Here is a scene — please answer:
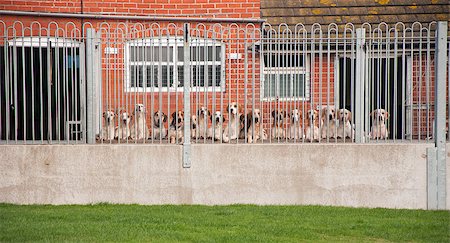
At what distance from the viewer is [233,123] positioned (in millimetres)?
15188

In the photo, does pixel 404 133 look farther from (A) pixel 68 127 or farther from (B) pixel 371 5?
(B) pixel 371 5

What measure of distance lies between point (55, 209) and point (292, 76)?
13.8 feet

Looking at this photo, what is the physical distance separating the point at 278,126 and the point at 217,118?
994 millimetres

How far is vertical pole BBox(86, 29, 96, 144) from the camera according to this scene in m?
14.3

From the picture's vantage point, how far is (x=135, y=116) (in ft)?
47.5

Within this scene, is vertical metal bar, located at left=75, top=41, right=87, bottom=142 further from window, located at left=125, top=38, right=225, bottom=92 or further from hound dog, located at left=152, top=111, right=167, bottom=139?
hound dog, located at left=152, top=111, right=167, bottom=139

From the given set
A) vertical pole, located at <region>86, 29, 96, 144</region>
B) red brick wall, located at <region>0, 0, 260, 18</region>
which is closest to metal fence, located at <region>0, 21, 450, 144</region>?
vertical pole, located at <region>86, 29, 96, 144</region>

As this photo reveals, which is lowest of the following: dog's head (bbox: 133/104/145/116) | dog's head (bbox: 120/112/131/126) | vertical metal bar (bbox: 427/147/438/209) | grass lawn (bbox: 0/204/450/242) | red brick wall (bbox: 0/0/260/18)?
grass lawn (bbox: 0/204/450/242)

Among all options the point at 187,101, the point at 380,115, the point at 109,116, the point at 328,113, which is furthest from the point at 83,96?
the point at 380,115

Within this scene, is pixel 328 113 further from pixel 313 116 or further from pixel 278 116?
pixel 278 116

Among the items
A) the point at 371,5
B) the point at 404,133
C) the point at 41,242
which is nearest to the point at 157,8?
the point at 371,5

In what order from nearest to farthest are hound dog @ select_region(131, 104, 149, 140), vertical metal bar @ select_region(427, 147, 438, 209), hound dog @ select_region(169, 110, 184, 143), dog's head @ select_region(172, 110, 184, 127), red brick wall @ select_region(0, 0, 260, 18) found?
vertical metal bar @ select_region(427, 147, 438, 209)
hound dog @ select_region(131, 104, 149, 140)
hound dog @ select_region(169, 110, 184, 143)
dog's head @ select_region(172, 110, 184, 127)
red brick wall @ select_region(0, 0, 260, 18)

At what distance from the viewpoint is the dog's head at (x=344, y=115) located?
47.3ft

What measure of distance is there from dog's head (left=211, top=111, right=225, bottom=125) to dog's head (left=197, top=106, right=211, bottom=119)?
5.2 inches
